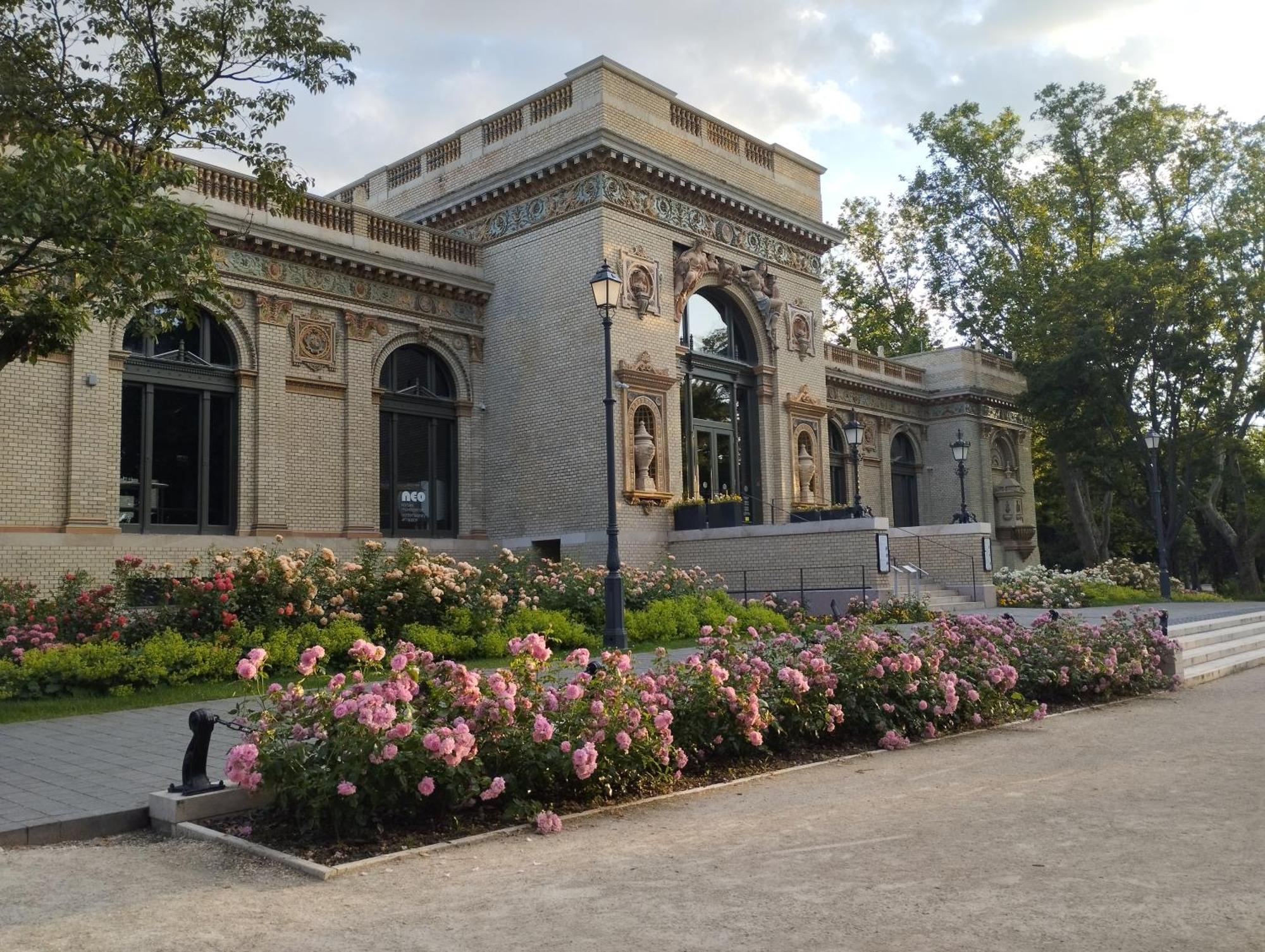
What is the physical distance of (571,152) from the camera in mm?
24000

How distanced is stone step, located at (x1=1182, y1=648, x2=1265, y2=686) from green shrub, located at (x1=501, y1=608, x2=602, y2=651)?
27.0 feet

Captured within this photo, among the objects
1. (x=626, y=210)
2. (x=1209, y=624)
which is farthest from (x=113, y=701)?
(x=626, y=210)

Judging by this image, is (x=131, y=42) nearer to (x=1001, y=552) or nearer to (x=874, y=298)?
(x=1001, y=552)

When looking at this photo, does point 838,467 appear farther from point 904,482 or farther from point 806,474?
point 806,474

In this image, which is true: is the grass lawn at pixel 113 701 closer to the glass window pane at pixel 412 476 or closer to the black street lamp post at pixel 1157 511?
the glass window pane at pixel 412 476

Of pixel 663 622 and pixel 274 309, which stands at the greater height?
pixel 274 309

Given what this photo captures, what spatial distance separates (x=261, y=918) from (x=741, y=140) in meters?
26.1

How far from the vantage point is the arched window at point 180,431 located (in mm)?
20469

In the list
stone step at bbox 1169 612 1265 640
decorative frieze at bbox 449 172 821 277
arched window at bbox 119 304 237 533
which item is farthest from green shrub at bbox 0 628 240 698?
decorative frieze at bbox 449 172 821 277

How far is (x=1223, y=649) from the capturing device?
17234 millimetres

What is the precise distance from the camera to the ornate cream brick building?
20422 mm

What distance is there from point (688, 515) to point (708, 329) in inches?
216

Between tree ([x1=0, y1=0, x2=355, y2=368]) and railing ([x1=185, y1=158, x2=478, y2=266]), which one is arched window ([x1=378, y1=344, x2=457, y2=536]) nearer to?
railing ([x1=185, y1=158, x2=478, y2=266])

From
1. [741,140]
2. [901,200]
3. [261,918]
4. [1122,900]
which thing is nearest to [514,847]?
[261,918]
